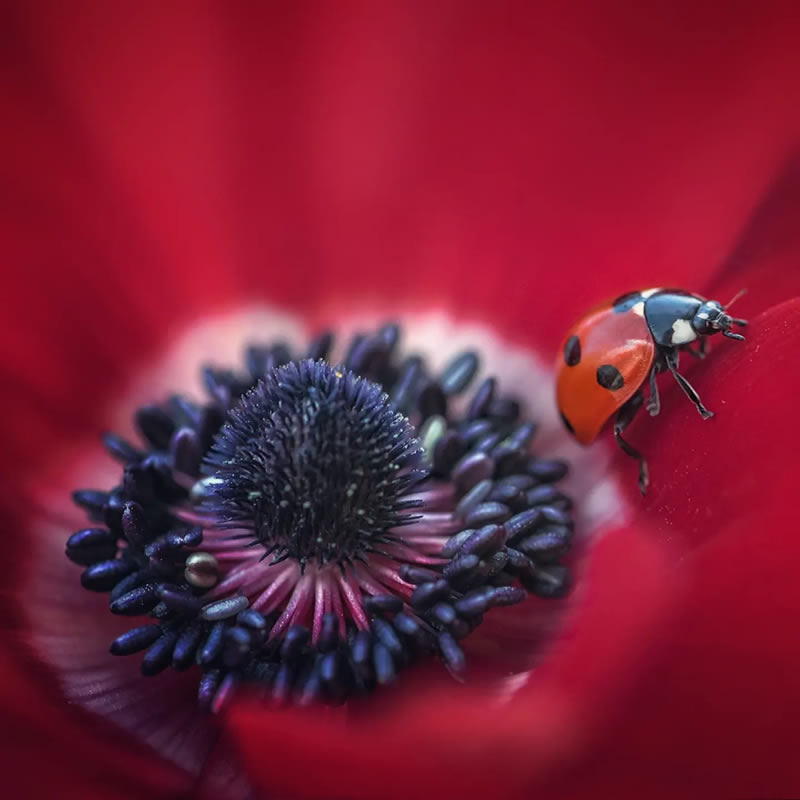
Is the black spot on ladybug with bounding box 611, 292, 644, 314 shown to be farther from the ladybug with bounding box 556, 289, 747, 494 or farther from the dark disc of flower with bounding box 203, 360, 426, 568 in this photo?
the dark disc of flower with bounding box 203, 360, 426, 568

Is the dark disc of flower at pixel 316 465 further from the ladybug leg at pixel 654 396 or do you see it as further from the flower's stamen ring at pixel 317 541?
the ladybug leg at pixel 654 396

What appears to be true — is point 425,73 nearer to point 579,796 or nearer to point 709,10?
point 709,10

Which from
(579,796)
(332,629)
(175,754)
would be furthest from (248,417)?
(579,796)

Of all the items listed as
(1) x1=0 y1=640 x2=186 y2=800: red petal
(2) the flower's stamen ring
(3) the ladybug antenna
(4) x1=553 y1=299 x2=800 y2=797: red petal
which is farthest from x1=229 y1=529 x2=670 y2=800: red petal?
(3) the ladybug antenna

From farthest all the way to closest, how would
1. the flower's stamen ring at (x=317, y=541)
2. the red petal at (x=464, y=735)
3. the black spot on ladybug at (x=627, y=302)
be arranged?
the black spot on ladybug at (x=627, y=302) < the flower's stamen ring at (x=317, y=541) < the red petal at (x=464, y=735)

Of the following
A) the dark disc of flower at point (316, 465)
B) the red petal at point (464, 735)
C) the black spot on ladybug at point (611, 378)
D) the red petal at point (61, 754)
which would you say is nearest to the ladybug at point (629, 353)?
the black spot on ladybug at point (611, 378)

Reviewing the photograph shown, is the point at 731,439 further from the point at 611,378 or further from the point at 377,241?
the point at 377,241

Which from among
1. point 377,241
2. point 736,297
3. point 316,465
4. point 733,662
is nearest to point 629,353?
point 736,297
